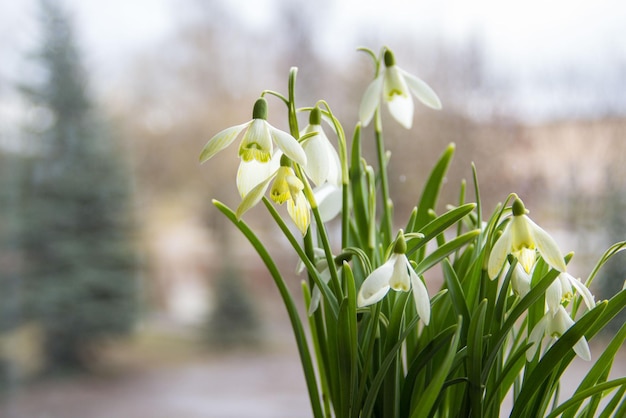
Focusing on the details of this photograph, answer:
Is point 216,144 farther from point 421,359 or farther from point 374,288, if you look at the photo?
point 421,359

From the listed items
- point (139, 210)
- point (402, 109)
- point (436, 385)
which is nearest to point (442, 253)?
point (436, 385)

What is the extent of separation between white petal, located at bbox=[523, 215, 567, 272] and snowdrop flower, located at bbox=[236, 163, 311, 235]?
227 mm

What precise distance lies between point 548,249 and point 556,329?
106 millimetres

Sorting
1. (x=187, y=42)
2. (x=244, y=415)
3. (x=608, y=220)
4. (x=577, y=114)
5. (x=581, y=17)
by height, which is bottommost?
(x=244, y=415)

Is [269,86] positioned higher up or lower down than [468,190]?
higher up

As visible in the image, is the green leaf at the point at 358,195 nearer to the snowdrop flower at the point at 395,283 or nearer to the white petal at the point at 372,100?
the white petal at the point at 372,100

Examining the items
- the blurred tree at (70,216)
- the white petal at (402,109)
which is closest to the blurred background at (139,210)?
the blurred tree at (70,216)

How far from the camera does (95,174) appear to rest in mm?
2031

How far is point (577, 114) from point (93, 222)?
4.90 feet

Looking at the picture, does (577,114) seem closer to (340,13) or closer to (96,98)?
(340,13)

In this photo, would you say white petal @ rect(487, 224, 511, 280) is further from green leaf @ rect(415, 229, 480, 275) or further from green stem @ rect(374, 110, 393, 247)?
green stem @ rect(374, 110, 393, 247)

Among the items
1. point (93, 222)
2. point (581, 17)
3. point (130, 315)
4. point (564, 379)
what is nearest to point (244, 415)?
point (130, 315)

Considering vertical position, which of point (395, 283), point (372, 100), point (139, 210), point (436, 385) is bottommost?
point (436, 385)

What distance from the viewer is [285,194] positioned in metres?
0.63
